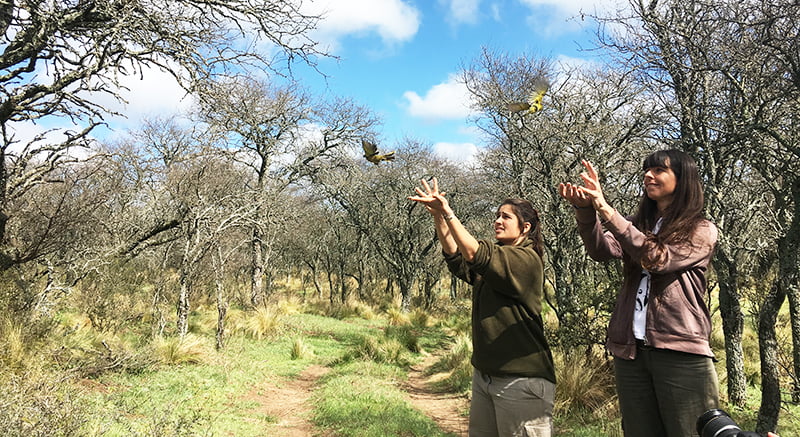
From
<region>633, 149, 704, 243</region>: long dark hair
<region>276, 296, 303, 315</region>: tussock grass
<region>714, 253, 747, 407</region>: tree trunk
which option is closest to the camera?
<region>633, 149, 704, 243</region>: long dark hair

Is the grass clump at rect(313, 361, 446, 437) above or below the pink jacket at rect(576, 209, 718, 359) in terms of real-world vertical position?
below

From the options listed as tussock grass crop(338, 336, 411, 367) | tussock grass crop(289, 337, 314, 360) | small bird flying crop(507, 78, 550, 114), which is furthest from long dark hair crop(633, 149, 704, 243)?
tussock grass crop(289, 337, 314, 360)

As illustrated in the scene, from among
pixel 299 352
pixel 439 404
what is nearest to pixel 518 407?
pixel 439 404

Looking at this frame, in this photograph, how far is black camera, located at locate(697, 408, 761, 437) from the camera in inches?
51.0

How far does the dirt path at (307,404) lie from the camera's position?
5.39 m

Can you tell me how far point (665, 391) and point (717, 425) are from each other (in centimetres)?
65

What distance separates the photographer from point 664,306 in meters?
2.00

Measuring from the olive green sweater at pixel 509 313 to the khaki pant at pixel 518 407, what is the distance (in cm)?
5

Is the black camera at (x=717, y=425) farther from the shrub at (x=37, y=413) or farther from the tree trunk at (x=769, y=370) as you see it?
the shrub at (x=37, y=413)

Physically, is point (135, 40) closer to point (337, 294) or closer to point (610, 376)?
point (610, 376)

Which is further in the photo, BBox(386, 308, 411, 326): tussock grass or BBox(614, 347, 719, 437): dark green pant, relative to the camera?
BBox(386, 308, 411, 326): tussock grass

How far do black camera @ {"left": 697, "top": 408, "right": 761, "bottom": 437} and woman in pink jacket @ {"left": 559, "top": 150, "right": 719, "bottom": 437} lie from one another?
0.55 m

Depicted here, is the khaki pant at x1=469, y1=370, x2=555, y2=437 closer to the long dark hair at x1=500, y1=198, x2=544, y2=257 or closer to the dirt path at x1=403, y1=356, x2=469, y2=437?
the long dark hair at x1=500, y1=198, x2=544, y2=257

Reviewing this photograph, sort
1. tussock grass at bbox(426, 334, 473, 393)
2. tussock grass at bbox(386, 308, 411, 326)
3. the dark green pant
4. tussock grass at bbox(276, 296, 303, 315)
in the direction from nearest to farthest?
the dark green pant
tussock grass at bbox(426, 334, 473, 393)
tussock grass at bbox(386, 308, 411, 326)
tussock grass at bbox(276, 296, 303, 315)
